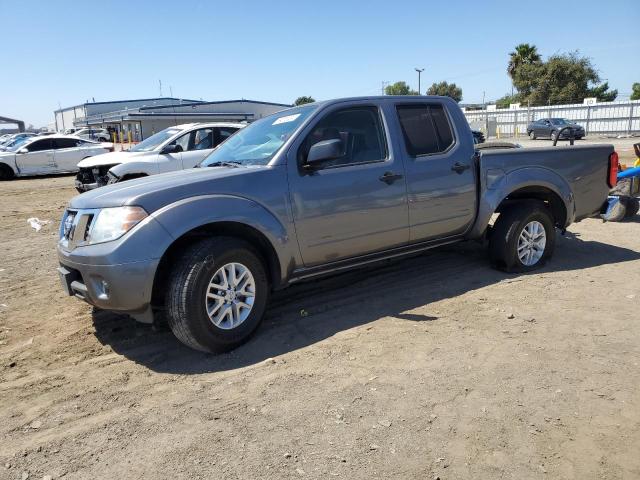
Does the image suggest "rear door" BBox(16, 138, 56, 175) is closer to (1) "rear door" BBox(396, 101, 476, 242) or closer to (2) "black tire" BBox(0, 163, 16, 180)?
(2) "black tire" BBox(0, 163, 16, 180)

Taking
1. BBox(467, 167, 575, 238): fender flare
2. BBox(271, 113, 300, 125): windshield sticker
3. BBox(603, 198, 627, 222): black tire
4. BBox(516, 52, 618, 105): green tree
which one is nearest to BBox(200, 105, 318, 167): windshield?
BBox(271, 113, 300, 125): windshield sticker

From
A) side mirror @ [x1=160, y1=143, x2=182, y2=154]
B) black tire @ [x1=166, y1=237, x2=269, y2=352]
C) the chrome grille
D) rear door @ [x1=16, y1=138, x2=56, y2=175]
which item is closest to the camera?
black tire @ [x1=166, y1=237, x2=269, y2=352]

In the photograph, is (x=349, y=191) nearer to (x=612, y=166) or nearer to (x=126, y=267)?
(x=126, y=267)

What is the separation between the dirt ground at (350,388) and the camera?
99.7 inches

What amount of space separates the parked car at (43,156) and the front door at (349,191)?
16.9m

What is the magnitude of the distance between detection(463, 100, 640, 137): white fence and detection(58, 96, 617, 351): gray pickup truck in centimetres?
2955

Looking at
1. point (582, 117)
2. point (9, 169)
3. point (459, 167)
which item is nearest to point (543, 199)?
point (459, 167)

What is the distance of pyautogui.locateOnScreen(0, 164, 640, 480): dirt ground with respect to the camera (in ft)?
8.31

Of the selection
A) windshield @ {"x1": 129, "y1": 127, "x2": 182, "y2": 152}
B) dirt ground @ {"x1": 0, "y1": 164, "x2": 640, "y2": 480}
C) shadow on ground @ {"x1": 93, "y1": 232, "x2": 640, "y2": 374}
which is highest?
windshield @ {"x1": 129, "y1": 127, "x2": 182, "y2": 152}

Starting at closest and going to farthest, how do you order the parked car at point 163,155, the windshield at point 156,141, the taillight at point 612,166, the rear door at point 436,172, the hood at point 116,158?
1. the rear door at point 436,172
2. the taillight at point 612,166
3. the parked car at point 163,155
4. the hood at point 116,158
5. the windshield at point 156,141

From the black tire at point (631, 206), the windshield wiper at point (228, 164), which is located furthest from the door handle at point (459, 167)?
the black tire at point (631, 206)

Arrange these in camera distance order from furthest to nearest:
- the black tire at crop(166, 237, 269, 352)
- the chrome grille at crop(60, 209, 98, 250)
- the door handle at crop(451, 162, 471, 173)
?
the door handle at crop(451, 162, 471, 173) → the chrome grille at crop(60, 209, 98, 250) → the black tire at crop(166, 237, 269, 352)

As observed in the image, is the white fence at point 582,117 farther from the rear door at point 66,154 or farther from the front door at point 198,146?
the front door at point 198,146

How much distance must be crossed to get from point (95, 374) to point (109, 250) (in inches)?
35.0
